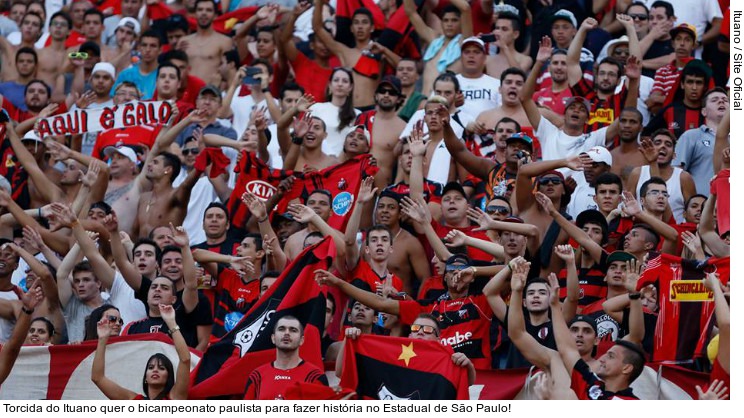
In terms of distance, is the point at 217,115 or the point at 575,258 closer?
the point at 575,258

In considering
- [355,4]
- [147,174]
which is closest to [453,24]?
[355,4]

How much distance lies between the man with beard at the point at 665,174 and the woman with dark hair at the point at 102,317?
4.44 metres

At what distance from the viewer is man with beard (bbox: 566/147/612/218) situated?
15.2m

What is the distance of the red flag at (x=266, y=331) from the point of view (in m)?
13.0

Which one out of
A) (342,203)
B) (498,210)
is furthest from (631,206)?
(342,203)

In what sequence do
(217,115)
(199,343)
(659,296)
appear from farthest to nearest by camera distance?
(217,115) < (199,343) < (659,296)

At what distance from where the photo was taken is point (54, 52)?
779 inches

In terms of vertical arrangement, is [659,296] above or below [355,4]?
below

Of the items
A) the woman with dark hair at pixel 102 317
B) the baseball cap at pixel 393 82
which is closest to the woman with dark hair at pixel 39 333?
the woman with dark hair at pixel 102 317

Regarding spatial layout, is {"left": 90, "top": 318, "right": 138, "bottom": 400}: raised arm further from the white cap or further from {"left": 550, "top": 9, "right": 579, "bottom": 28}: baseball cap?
{"left": 550, "top": 9, "right": 579, "bottom": 28}: baseball cap

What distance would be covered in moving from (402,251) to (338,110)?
9.96ft

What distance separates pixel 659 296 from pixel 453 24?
590 cm

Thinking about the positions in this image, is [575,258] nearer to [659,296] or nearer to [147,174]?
[659,296]

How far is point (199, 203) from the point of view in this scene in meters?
16.7
